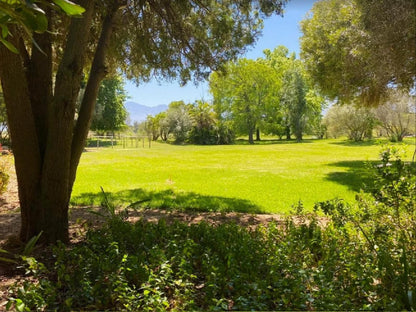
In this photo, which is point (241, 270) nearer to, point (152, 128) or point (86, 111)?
point (86, 111)

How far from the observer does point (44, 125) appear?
382 cm

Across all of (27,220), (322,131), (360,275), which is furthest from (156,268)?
(322,131)

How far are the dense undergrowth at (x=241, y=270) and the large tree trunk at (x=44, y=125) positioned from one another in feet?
2.32

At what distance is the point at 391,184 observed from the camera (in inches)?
133

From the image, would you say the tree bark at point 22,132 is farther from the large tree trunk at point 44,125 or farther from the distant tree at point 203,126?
the distant tree at point 203,126

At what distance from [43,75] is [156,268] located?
2.93 meters

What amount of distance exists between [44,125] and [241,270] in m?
3.07

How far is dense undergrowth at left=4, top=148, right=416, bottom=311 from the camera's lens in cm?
223

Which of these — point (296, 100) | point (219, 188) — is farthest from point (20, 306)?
point (296, 100)

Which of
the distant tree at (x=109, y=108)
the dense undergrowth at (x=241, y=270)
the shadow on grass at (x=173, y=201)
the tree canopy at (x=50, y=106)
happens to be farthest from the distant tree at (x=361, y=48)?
the distant tree at (x=109, y=108)

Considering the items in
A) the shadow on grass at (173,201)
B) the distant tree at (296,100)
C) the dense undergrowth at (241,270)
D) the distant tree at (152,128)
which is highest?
the distant tree at (296,100)

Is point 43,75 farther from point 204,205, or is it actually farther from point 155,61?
point 204,205

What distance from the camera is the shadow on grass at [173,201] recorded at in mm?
6754

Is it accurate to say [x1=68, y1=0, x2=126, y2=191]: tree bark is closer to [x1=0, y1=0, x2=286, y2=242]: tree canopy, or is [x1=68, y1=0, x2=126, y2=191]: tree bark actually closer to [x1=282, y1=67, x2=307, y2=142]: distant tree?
[x1=0, y1=0, x2=286, y2=242]: tree canopy
